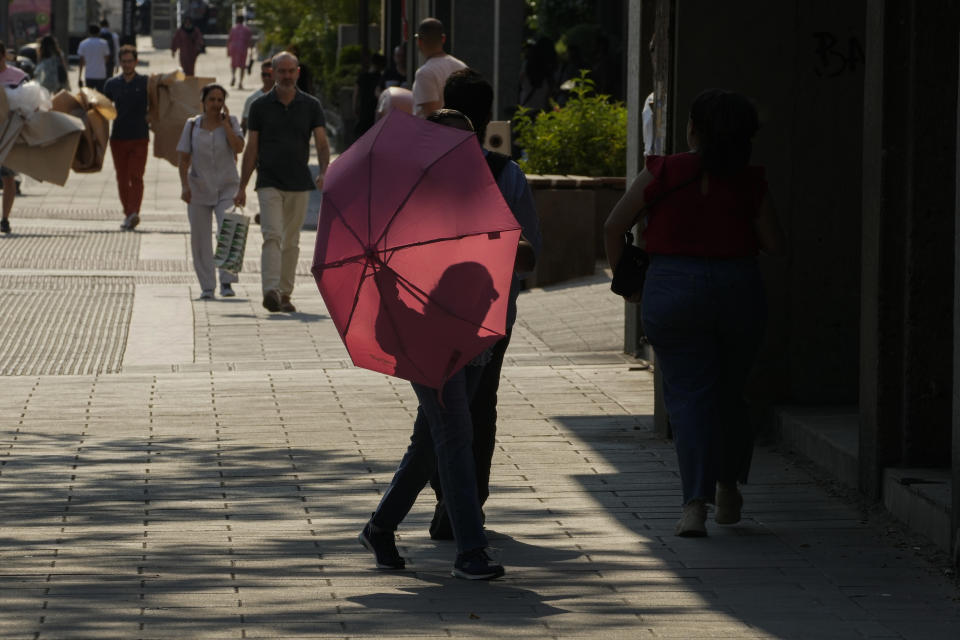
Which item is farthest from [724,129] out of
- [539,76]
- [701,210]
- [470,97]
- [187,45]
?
[187,45]

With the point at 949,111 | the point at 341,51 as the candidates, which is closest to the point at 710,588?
the point at 949,111

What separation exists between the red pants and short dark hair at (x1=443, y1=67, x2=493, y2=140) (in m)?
14.0

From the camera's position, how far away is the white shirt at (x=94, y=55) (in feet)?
114

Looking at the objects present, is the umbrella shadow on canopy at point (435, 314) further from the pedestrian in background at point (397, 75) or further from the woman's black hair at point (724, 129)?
the pedestrian in background at point (397, 75)

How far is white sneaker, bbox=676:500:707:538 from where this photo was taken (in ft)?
22.5

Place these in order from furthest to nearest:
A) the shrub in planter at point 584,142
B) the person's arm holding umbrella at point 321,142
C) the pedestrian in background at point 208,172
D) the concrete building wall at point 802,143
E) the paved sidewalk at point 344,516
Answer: the shrub in planter at point 584,142
the pedestrian in background at point 208,172
the person's arm holding umbrella at point 321,142
the concrete building wall at point 802,143
the paved sidewalk at point 344,516

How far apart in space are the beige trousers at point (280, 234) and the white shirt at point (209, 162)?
917 mm

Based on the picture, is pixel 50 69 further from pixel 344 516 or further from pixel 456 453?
pixel 456 453

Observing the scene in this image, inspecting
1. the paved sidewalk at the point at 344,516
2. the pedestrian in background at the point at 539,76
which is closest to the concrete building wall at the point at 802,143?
the paved sidewalk at the point at 344,516

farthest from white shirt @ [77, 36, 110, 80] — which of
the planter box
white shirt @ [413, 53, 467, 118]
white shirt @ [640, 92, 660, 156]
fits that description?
white shirt @ [640, 92, 660, 156]

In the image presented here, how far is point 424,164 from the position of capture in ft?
19.3

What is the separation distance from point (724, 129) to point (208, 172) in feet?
28.3

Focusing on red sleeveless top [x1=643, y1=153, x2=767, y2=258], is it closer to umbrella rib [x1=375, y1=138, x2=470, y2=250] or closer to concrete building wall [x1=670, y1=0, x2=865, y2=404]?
umbrella rib [x1=375, y1=138, x2=470, y2=250]

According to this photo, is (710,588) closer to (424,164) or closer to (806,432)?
(424,164)
